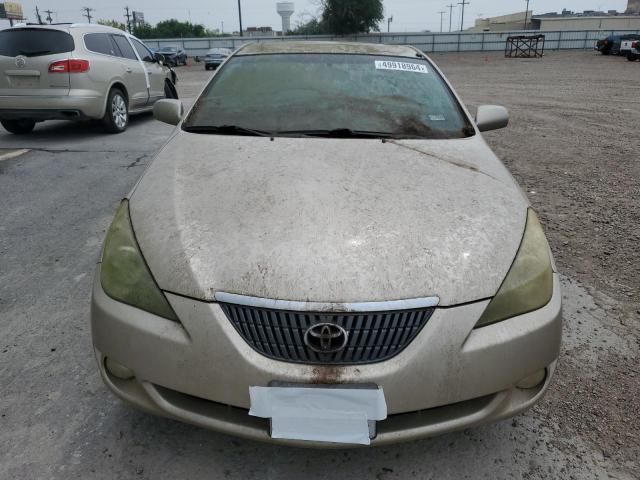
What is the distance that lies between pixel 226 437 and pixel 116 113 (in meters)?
6.79

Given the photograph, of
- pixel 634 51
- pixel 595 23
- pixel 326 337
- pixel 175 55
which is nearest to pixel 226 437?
pixel 326 337

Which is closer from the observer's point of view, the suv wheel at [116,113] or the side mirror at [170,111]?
the side mirror at [170,111]

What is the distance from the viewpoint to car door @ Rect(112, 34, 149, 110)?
7715 millimetres

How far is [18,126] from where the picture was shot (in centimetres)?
737

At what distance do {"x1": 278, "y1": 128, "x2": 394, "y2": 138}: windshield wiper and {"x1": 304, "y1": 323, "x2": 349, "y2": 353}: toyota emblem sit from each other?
1.26 m

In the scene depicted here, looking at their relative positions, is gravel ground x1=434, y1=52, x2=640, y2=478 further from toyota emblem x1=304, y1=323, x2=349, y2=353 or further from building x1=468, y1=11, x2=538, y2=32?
building x1=468, y1=11, x2=538, y2=32

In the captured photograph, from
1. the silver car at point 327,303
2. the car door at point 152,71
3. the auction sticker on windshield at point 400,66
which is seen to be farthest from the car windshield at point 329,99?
the car door at point 152,71

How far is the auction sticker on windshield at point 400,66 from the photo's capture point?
2914mm

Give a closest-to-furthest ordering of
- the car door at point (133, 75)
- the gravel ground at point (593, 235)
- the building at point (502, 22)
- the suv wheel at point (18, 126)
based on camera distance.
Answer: the gravel ground at point (593, 235) → the suv wheel at point (18, 126) → the car door at point (133, 75) → the building at point (502, 22)

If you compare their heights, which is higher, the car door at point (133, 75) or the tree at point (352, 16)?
the tree at point (352, 16)

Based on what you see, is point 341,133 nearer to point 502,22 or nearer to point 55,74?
point 55,74

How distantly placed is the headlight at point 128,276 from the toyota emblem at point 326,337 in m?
0.41

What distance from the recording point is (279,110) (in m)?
2.60

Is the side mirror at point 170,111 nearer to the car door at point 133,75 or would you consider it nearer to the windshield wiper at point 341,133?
the windshield wiper at point 341,133
